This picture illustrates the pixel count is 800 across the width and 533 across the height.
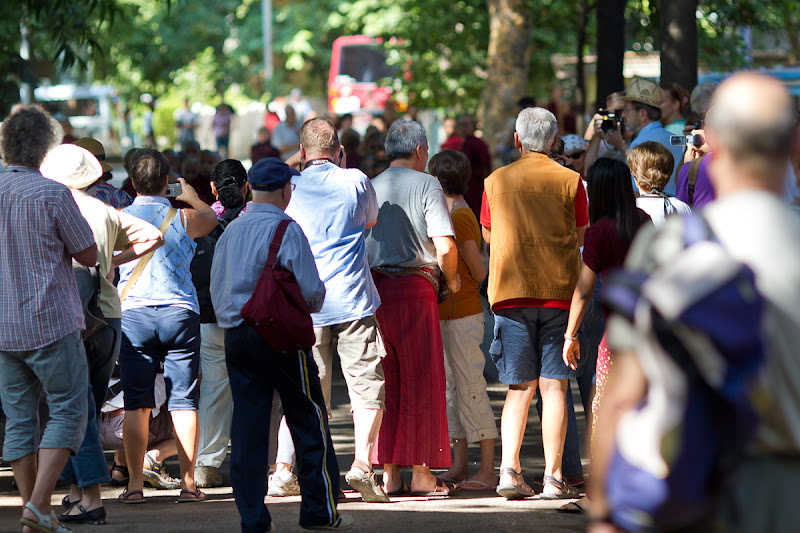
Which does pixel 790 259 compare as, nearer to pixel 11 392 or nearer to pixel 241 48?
pixel 11 392

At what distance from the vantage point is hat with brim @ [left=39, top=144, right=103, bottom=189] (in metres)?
5.89

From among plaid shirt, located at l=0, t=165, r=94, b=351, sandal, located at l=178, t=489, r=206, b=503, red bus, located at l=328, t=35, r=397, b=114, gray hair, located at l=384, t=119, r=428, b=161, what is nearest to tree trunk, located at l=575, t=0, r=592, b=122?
gray hair, located at l=384, t=119, r=428, b=161

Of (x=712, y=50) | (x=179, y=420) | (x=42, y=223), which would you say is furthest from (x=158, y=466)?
(x=712, y=50)

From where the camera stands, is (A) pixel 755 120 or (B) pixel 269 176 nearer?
(A) pixel 755 120

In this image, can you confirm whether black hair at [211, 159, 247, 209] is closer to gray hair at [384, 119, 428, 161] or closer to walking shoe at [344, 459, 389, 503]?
gray hair at [384, 119, 428, 161]

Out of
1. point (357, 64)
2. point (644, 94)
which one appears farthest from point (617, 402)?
point (357, 64)

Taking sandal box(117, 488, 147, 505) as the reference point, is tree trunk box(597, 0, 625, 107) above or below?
above

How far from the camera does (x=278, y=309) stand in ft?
17.3

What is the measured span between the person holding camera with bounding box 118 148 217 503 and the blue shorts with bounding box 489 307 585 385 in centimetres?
179

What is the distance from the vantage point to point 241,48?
157 ft

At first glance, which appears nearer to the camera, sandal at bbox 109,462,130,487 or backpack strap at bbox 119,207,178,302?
backpack strap at bbox 119,207,178,302

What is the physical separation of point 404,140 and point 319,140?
21.2 inches

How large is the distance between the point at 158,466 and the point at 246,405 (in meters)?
1.96

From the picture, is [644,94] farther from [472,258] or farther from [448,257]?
[448,257]
